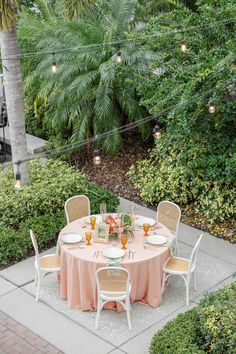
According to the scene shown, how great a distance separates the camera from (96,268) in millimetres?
8828

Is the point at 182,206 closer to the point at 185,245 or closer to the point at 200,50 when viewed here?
the point at 185,245

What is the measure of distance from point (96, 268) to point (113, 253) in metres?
0.35

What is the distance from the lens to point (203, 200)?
38.4ft

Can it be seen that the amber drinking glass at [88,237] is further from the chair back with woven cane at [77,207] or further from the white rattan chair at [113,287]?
the chair back with woven cane at [77,207]

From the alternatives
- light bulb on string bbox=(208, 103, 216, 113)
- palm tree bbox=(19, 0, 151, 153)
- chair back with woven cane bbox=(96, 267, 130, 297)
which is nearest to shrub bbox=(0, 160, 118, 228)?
palm tree bbox=(19, 0, 151, 153)

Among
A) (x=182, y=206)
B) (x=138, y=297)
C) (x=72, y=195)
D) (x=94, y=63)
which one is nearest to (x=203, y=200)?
(x=182, y=206)

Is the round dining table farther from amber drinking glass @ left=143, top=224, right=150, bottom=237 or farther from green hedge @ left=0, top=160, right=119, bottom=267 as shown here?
green hedge @ left=0, top=160, right=119, bottom=267

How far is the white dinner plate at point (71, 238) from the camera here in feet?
30.7

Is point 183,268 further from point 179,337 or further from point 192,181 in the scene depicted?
point 192,181

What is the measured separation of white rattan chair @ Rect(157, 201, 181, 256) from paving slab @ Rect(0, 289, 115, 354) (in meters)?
2.45

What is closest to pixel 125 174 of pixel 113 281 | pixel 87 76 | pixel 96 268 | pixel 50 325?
pixel 87 76

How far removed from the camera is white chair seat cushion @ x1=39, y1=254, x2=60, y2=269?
9.40 meters

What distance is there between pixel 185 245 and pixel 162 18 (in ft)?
14.1

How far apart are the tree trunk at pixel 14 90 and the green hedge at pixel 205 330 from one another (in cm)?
468
